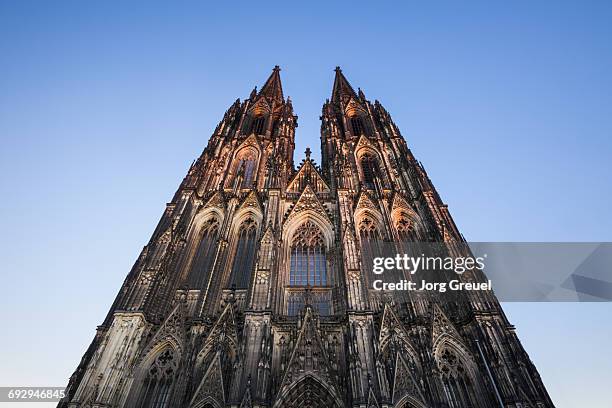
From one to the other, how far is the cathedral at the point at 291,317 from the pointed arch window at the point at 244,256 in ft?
0.26

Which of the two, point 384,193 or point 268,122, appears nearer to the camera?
point 384,193

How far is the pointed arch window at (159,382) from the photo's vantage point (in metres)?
14.7

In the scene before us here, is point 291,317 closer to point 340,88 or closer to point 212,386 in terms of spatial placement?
point 212,386

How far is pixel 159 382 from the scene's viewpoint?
50.5ft

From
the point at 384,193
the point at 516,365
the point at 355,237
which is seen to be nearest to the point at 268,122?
the point at 384,193

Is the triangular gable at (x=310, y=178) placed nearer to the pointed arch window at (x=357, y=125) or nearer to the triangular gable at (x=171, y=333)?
the pointed arch window at (x=357, y=125)

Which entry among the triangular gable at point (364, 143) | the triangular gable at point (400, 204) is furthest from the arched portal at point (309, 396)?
the triangular gable at point (364, 143)

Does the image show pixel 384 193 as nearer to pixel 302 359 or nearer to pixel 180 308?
pixel 302 359

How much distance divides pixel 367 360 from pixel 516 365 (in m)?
6.14

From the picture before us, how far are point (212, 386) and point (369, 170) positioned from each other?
63.9 ft

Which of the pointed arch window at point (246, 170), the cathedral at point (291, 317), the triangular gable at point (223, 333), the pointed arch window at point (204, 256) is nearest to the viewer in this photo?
the cathedral at point (291, 317)

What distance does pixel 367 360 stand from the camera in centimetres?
1451

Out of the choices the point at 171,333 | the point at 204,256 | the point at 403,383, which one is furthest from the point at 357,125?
the point at 171,333

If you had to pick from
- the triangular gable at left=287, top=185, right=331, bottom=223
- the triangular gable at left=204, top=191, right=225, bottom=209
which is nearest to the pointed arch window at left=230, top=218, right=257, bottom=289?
the triangular gable at left=204, top=191, right=225, bottom=209
